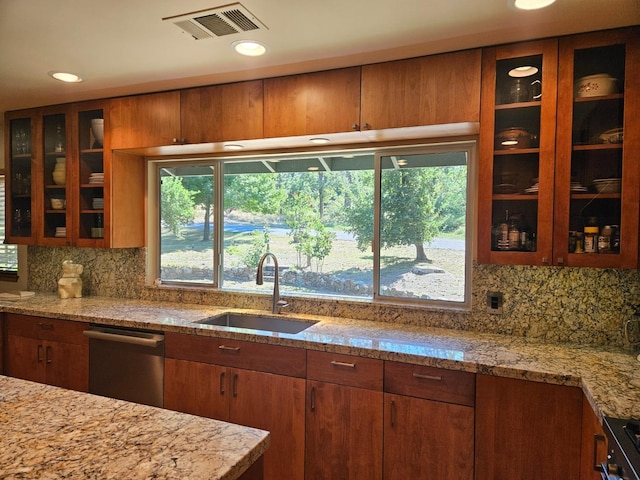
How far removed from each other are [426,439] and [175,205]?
2508 mm

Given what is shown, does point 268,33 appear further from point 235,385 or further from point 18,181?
point 18,181

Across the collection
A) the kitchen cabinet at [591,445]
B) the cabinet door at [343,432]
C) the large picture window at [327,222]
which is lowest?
the cabinet door at [343,432]

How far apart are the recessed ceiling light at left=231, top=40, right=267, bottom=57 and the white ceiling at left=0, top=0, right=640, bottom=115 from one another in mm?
41

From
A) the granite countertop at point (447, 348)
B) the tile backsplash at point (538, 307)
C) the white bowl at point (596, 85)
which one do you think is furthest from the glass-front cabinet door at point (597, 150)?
the granite countertop at point (447, 348)

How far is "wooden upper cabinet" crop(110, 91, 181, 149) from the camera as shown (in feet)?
9.12

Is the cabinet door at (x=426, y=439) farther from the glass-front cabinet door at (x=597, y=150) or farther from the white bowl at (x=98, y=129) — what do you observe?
the white bowl at (x=98, y=129)

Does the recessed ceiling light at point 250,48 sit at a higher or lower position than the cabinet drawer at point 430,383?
higher

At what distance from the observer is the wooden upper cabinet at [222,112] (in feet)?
8.33

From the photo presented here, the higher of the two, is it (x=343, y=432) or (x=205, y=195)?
(x=205, y=195)

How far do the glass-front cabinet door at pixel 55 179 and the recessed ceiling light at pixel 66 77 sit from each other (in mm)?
617

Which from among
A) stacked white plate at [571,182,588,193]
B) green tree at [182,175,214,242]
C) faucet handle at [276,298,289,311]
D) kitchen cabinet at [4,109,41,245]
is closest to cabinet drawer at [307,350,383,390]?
faucet handle at [276,298,289,311]

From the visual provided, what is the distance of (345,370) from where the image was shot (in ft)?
6.73

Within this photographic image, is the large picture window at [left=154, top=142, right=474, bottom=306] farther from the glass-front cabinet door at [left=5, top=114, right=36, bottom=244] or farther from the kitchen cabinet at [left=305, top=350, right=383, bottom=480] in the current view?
the glass-front cabinet door at [left=5, top=114, right=36, bottom=244]

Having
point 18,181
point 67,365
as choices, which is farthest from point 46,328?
point 18,181
